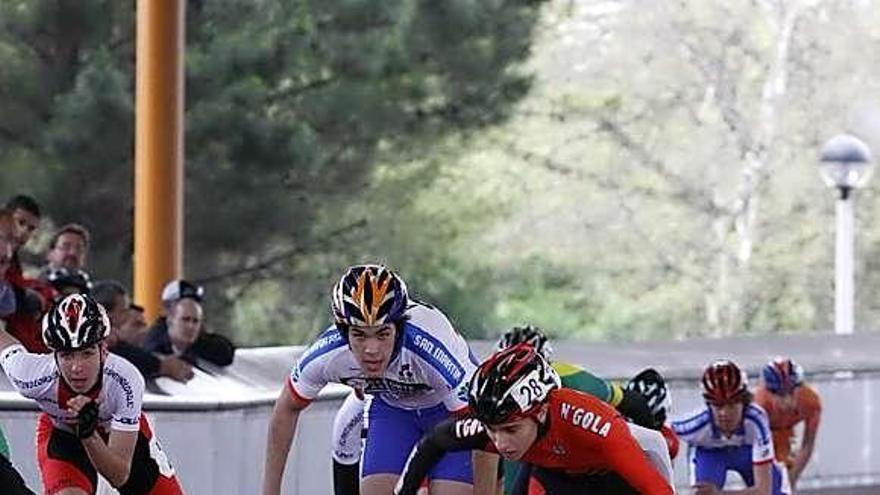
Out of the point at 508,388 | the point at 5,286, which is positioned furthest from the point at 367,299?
the point at 5,286

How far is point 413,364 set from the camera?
704cm

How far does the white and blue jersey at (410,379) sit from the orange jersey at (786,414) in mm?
5257

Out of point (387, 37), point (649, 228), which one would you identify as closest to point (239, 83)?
point (387, 37)

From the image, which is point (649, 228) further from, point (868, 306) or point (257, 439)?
point (257, 439)

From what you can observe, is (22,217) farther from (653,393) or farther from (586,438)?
(586,438)

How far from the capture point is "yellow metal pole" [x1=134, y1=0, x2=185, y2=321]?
50.7 feet

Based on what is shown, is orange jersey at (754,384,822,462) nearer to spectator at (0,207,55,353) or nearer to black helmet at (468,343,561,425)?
spectator at (0,207,55,353)

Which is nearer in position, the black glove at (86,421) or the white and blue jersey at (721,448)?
the black glove at (86,421)

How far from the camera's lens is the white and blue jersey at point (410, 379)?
276 inches

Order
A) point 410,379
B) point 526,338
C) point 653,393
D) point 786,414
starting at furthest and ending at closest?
point 786,414 → point 653,393 → point 526,338 → point 410,379

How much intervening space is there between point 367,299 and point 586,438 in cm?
98

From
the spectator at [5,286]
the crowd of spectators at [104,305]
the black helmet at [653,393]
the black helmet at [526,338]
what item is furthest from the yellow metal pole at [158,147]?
the black helmet at [653,393]

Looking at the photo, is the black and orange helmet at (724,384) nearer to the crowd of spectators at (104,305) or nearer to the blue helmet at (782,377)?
the blue helmet at (782,377)

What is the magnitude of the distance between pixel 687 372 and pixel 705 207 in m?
20.4
